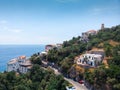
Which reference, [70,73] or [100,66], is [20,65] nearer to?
[70,73]

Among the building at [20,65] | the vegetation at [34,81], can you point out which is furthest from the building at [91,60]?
the building at [20,65]

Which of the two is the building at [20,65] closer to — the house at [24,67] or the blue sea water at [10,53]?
the house at [24,67]

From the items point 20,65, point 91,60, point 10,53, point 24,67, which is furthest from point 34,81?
point 10,53

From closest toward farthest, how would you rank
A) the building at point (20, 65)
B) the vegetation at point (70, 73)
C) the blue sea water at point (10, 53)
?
the vegetation at point (70, 73)
the building at point (20, 65)
the blue sea water at point (10, 53)

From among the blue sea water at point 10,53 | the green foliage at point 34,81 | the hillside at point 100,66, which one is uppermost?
the hillside at point 100,66

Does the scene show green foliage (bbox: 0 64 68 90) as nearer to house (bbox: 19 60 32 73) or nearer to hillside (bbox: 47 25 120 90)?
hillside (bbox: 47 25 120 90)

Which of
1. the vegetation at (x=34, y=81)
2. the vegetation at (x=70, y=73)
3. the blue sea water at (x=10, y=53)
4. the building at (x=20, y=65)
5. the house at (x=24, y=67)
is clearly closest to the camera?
the vegetation at (x=70, y=73)

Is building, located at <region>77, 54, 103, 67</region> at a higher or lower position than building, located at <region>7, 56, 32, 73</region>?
higher

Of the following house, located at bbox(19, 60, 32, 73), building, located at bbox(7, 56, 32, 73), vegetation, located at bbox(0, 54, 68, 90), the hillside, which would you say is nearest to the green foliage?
vegetation, located at bbox(0, 54, 68, 90)
